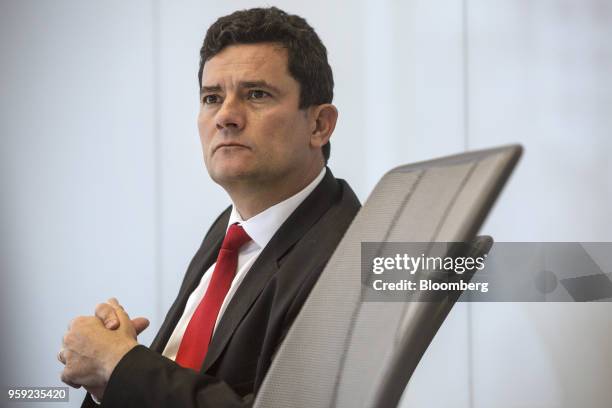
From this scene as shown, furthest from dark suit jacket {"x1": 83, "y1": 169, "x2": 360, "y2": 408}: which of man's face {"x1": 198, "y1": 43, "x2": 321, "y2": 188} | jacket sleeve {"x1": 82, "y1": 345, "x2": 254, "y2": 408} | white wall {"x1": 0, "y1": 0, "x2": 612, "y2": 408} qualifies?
white wall {"x1": 0, "y1": 0, "x2": 612, "y2": 408}

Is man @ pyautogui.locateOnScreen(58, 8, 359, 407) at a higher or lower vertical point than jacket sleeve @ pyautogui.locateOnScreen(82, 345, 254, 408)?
higher

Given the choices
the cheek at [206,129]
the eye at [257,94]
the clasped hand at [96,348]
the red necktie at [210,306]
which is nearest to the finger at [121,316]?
the clasped hand at [96,348]

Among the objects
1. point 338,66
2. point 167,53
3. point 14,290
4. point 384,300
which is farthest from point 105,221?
point 384,300

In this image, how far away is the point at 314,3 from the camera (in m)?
2.63

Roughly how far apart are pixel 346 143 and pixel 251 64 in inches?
45.1

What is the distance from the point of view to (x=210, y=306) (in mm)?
1316

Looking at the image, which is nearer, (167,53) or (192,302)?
(192,302)

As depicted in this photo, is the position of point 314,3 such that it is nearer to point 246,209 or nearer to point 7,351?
point 246,209

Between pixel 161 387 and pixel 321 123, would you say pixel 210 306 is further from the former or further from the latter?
pixel 321 123

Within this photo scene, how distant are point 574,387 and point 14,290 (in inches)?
80.9

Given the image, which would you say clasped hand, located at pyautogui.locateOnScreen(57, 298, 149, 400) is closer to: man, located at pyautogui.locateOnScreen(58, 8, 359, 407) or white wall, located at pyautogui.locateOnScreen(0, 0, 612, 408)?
man, located at pyautogui.locateOnScreen(58, 8, 359, 407)

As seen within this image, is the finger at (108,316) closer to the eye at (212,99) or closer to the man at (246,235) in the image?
the man at (246,235)

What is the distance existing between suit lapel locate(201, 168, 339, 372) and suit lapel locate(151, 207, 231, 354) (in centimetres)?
23

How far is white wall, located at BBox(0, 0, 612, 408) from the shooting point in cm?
208
